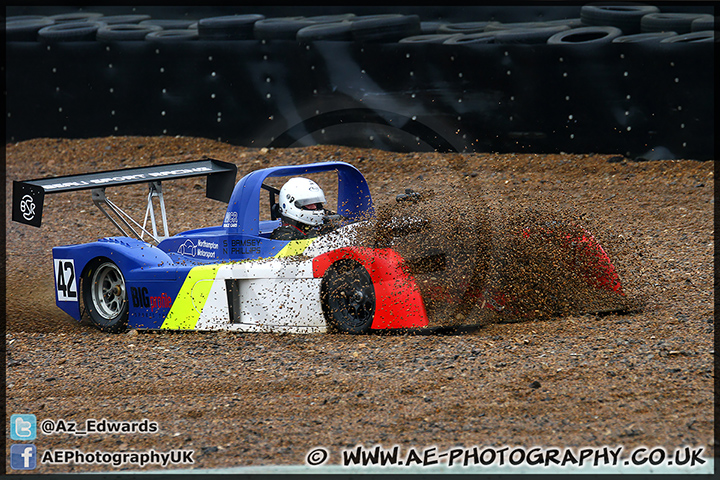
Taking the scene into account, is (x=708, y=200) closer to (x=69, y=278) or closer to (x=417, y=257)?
(x=417, y=257)

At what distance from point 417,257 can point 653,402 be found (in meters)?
2.41

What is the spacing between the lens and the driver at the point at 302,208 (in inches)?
300

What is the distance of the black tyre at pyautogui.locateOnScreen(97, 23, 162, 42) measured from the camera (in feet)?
49.6

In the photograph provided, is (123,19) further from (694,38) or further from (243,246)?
(694,38)

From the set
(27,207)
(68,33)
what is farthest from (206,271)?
(68,33)

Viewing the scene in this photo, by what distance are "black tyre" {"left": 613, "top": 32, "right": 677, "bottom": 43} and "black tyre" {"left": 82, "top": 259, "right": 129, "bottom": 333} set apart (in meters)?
8.48

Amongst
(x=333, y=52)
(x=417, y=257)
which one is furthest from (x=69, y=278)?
(x=333, y=52)

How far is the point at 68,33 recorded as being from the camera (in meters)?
15.6

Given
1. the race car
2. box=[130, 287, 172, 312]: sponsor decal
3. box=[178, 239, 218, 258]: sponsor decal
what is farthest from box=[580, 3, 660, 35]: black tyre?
box=[130, 287, 172, 312]: sponsor decal

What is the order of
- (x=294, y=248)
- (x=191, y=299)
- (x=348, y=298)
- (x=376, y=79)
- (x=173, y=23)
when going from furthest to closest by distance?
1. (x=173, y=23)
2. (x=376, y=79)
3. (x=191, y=299)
4. (x=294, y=248)
5. (x=348, y=298)

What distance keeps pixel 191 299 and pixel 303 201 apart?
1.44 meters

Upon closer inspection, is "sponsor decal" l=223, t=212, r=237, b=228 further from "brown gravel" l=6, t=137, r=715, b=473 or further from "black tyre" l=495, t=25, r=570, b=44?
"black tyre" l=495, t=25, r=570, b=44

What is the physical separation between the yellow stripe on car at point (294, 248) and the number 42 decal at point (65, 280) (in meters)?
2.58

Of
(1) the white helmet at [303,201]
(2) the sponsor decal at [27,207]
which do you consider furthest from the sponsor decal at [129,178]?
(1) the white helmet at [303,201]
